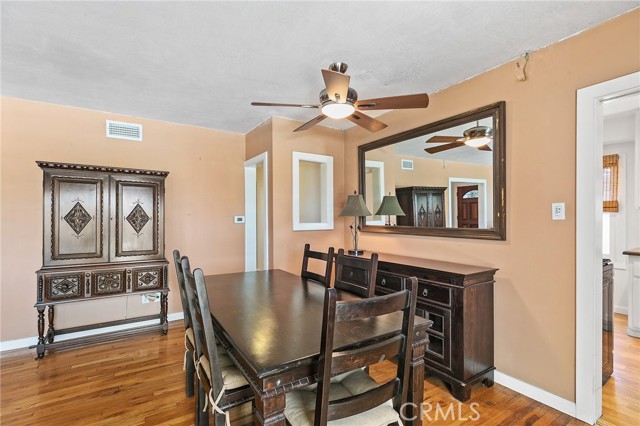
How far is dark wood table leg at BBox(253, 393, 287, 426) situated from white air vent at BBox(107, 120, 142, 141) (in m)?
3.69

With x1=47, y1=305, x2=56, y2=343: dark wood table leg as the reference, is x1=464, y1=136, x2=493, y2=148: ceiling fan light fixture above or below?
above

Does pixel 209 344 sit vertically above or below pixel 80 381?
above

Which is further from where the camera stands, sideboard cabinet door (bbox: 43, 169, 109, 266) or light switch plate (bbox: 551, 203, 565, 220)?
sideboard cabinet door (bbox: 43, 169, 109, 266)

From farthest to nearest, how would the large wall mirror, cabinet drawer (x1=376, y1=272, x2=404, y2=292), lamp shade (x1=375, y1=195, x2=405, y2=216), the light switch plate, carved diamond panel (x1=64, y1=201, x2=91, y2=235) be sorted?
lamp shade (x1=375, y1=195, x2=405, y2=216) → carved diamond panel (x1=64, y1=201, x2=91, y2=235) → cabinet drawer (x1=376, y1=272, x2=404, y2=292) → the large wall mirror → the light switch plate

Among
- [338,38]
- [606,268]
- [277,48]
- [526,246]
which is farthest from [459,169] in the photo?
[277,48]

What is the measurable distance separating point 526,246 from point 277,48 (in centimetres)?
238

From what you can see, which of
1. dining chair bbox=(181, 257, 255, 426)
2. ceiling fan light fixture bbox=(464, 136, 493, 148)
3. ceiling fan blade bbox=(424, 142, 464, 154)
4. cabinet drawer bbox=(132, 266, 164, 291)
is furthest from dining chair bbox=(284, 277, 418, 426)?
cabinet drawer bbox=(132, 266, 164, 291)

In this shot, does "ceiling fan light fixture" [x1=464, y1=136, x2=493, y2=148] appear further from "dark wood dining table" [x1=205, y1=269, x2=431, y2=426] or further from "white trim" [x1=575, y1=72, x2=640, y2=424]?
"dark wood dining table" [x1=205, y1=269, x2=431, y2=426]

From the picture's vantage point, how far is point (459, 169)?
2756 mm

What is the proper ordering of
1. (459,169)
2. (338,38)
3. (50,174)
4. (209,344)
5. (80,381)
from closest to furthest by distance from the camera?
(209,344) → (338,38) → (80,381) → (459,169) → (50,174)

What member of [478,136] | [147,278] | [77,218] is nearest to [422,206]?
[478,136]

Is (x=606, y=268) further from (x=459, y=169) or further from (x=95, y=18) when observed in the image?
(x=95, y=18)

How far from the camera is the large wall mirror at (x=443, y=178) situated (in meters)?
2.44

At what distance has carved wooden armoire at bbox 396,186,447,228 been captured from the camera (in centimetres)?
292
